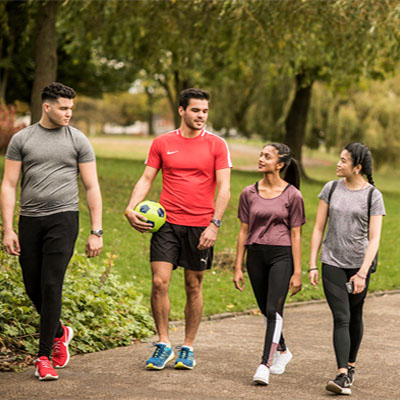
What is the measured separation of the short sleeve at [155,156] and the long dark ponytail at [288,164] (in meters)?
0.87

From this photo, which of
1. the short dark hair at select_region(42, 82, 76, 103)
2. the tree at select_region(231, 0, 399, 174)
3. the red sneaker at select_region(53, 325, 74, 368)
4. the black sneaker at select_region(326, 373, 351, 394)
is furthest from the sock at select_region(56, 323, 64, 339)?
the tree at select_region(231, 0, 399, 174)

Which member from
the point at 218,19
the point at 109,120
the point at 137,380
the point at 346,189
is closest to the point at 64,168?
the point at 137,380

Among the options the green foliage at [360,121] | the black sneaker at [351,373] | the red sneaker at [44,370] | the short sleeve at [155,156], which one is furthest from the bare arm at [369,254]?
the green foliage at [360,121]

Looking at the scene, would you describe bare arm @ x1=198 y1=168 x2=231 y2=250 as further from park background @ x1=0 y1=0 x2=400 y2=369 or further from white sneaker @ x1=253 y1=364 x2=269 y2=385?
park background @ x1=0 y1=0 x2=400 y2=369

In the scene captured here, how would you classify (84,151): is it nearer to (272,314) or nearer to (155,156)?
(155,156)

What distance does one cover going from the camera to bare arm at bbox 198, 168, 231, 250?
19.5ft

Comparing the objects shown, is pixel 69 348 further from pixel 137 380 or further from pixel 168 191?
pixel 168 191

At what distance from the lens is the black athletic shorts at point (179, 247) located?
19.9 feet

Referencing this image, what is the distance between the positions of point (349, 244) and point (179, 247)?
1.33 metres

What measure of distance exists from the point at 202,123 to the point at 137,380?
202cm

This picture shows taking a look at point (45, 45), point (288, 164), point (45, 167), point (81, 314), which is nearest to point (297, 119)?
point (45, 45)

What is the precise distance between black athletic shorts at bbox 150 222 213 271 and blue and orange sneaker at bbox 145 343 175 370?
64 centimetres

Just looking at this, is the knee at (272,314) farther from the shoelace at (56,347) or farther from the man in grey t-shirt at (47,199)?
the shoelace at (56,347)

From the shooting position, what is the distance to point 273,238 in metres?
5.88
